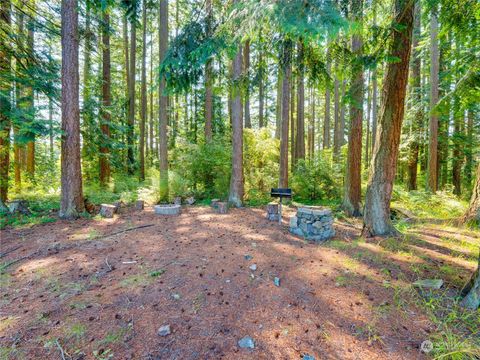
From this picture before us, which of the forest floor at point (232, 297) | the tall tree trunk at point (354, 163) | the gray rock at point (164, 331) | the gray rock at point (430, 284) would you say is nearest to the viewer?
the forest floor at point (232, 297)

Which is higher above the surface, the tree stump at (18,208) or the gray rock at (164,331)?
the tree stump at (18,208)

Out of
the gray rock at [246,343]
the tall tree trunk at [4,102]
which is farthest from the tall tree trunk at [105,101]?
the gray rock at [246,343]

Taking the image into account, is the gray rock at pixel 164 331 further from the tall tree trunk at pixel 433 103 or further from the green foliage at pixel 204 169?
the tall tree trunk at pixel 433 103

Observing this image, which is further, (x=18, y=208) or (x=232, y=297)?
(x=18, y=208)

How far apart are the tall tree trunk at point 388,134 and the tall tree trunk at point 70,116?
281 inches

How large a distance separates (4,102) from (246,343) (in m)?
7.70

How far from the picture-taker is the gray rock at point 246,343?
7.14 feet

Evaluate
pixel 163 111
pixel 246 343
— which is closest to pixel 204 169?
pixel 163 111

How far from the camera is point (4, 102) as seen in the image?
5848 mm

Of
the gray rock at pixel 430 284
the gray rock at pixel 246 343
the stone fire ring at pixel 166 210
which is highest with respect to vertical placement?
the stone fire ring at pixel 166 210

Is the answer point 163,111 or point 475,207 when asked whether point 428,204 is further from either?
point 163,111

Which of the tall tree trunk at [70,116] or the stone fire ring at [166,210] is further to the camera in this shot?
the stone fire ring at [166,210]

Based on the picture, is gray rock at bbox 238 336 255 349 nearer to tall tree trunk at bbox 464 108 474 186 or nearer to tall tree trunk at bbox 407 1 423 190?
tall tree trunk at bbox 407 1 423 190

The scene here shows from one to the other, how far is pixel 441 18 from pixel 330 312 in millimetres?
4870
